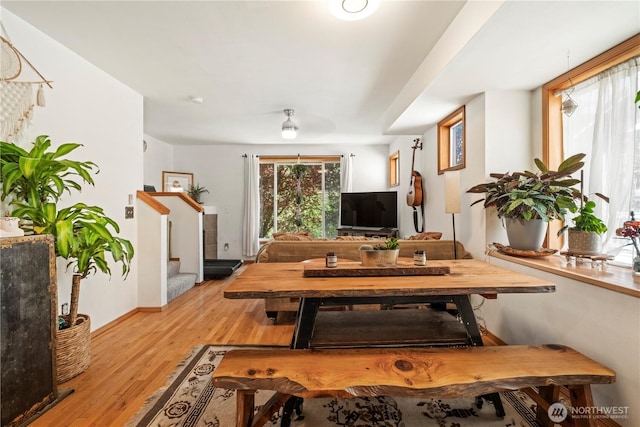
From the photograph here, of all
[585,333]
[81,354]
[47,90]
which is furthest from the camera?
[47,90]

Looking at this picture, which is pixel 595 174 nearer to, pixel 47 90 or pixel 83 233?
pixel 83 233

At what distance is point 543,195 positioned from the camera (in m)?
2.02

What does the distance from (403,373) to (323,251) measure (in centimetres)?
161

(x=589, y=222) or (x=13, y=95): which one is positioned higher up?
(x=13, y=95)

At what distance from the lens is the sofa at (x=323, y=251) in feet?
8.94

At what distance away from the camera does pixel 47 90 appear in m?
2.15

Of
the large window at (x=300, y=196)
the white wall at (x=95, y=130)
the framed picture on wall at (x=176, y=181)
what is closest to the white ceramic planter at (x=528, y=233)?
the white wall at (x=95, y=130)

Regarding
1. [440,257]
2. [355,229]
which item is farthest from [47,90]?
[355,229]

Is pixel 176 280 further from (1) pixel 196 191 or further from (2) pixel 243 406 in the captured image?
(2) pixel 243 406

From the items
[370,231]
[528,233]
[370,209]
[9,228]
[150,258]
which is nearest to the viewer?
[9,228]

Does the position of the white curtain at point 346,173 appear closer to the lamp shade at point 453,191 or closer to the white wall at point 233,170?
the white wall at point 233,170

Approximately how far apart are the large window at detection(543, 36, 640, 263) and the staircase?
165 inches

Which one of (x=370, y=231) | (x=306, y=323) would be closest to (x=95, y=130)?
(x=306, y=323)

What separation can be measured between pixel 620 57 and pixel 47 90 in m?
3.97
